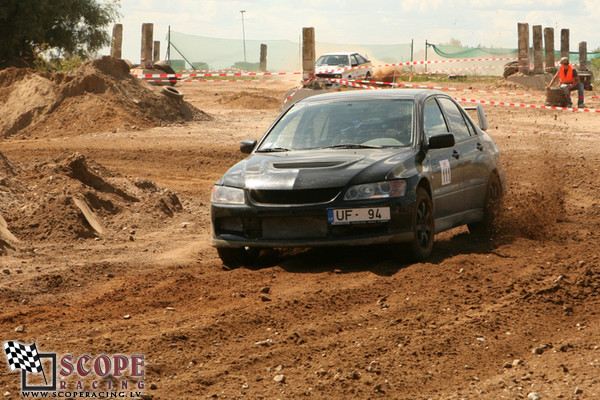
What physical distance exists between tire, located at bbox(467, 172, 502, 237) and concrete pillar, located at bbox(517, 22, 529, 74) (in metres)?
26.7

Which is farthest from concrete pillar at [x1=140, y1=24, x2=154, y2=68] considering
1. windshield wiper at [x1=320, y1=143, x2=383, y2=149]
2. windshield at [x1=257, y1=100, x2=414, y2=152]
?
windshield wiper at [x1=320, y1=143, x2=383, y2=149]

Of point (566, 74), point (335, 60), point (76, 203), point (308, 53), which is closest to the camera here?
Result: point (76, 203)

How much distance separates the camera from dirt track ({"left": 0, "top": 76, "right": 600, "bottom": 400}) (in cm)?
506

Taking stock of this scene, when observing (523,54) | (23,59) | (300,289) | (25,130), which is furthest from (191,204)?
(523,54)

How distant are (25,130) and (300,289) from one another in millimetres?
17131

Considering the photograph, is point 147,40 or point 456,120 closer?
point 456,120

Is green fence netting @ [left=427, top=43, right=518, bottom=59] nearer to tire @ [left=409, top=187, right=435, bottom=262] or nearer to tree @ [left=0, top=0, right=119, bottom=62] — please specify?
tree @ [left=0, top=0, right=119, bottom=62]

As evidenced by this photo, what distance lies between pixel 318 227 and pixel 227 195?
0.96 metres

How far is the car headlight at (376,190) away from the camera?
7.75 m

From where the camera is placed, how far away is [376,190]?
7.79 m

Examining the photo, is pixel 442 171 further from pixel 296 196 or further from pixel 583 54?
pixel 583 54

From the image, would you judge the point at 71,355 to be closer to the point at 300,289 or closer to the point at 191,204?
the point at 300,289

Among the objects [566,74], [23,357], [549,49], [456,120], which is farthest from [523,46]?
[23,357]

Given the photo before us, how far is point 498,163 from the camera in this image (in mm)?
10086
